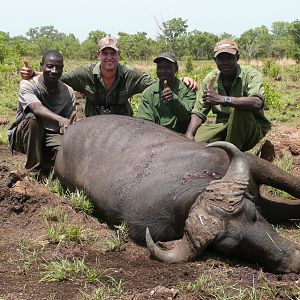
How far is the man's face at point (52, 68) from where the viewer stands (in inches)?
243

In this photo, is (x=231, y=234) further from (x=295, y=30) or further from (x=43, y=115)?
(x=295, y=30)

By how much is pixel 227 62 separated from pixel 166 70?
2.51 feet

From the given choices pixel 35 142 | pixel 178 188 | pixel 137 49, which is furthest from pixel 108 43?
pixel 137 49

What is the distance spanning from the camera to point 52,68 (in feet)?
20.3

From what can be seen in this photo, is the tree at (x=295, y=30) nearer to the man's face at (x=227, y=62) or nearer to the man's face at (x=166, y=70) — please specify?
the man's face at (x=166, y=70)

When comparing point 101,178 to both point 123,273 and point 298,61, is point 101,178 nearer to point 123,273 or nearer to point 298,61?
point 123,273

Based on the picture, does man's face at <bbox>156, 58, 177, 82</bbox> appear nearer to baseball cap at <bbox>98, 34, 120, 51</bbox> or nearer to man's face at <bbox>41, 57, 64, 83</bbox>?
baseball cap at <bbox>98, 34, 120, 51</bbox>

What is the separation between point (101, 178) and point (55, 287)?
1585mm

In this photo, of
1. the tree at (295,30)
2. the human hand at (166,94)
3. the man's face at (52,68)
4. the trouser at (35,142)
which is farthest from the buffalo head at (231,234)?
the tree at (295,30)

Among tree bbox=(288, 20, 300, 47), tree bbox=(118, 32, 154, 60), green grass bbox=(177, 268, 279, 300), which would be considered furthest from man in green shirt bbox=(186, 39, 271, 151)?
tree bbox=(288, 20, 300, 47)

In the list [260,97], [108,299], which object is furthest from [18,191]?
[260,97]

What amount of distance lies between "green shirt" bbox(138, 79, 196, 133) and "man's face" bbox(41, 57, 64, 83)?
1077 millimetres

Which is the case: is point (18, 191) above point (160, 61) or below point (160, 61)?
below

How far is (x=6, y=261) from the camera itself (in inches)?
157
